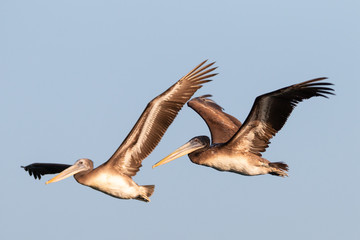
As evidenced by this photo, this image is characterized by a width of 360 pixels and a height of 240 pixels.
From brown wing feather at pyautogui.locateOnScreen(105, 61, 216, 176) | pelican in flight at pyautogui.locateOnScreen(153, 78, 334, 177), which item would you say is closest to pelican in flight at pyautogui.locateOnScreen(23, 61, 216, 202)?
brown wing feather at pyautogui.locateOnScreen(105, 61, 216, 176)

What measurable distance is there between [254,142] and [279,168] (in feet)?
3.37


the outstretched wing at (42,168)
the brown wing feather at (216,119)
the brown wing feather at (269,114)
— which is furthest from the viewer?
the brown wing feather at (216,119)

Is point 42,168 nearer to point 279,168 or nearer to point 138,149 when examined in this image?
point 138,149

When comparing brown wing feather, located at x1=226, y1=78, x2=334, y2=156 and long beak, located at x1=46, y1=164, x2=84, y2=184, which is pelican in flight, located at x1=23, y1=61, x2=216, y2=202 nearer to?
long beak, located at x1=46, y1=164, x2=84, y2=184

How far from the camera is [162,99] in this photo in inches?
762

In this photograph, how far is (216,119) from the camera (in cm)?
2448

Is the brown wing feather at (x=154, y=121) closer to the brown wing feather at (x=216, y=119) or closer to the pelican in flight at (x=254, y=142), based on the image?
the pelican in flight at (x=254, y=142)

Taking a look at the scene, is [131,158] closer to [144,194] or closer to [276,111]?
[144,194]

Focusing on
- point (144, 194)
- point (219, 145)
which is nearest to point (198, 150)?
point (219, 145)

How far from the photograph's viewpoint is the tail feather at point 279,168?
21.2 meters

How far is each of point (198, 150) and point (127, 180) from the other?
7.38 feet

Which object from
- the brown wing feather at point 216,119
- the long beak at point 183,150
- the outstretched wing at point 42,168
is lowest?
the outstretched wing at point 42,168

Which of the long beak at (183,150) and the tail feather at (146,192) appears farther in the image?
the long beak at (183,150)

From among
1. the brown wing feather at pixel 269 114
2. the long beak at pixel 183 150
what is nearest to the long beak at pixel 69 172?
Result: the long beak at pixel 183 150
